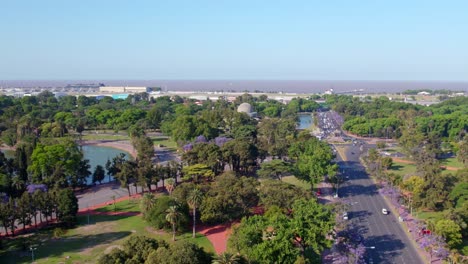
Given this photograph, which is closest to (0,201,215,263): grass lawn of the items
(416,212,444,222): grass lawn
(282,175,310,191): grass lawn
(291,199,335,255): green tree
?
(291,199,335,255): green tree

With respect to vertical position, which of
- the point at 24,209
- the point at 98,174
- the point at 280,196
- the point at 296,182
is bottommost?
the point at 296,182

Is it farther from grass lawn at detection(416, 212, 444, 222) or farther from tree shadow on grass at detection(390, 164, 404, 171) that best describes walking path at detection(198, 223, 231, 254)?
tree shadow on grass at detection(390, 164, 404, 171)

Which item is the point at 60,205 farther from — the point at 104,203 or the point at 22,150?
the point at 22,150

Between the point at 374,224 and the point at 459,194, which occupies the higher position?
Answer: the point at 459,194

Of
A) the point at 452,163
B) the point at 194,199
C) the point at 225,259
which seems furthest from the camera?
the point at 452,163

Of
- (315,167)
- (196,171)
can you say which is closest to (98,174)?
(196,171)

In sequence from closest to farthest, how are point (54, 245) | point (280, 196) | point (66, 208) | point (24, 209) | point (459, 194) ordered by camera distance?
point (54, 245) < point (24, 209) < point (280, 196) < point (66, 208) < point (459, 194)

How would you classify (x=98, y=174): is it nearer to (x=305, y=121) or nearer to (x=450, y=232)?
(x=450, y=232)
